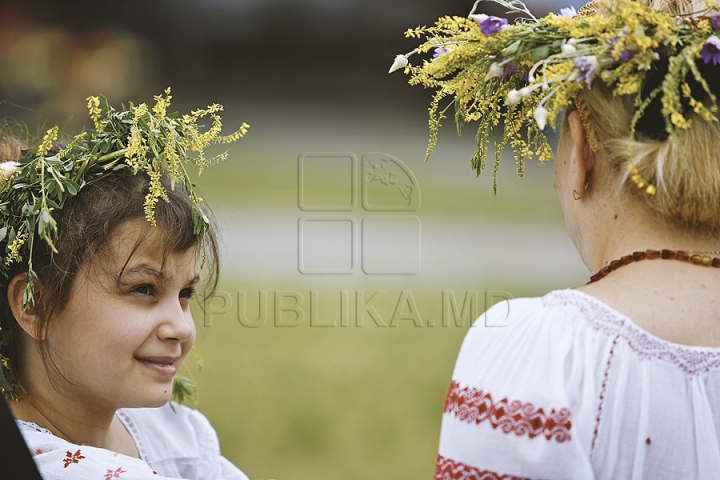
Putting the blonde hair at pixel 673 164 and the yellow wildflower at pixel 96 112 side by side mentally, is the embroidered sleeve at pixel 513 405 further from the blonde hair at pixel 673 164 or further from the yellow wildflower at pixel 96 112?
the yellow wildflower at pixel 96 112

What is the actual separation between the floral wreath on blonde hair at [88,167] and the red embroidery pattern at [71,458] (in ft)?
1.09

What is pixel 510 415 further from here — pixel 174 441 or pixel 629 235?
pixel 174 441

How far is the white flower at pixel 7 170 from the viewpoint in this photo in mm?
1846

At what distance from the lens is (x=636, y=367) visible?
125cm

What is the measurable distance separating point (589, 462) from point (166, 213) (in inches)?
46.0

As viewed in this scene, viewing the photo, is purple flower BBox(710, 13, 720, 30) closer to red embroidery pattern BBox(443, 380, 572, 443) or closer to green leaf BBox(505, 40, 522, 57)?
green leaf BBox(505, 40, 522, 57)

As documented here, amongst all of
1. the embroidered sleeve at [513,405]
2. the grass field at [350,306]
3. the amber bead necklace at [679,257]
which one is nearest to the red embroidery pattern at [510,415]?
the embroidered sleeve at [513,405]

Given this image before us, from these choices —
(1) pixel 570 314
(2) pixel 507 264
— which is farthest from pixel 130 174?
(2) pixel 507 264

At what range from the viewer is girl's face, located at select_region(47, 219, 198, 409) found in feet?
5.85

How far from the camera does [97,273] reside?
5.96 feet

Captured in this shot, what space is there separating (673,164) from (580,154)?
190 millimetres

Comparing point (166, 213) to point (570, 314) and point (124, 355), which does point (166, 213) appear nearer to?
point (124, 355)

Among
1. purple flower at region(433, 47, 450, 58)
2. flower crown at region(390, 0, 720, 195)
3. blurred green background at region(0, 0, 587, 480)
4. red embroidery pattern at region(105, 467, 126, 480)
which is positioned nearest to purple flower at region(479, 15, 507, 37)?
flower crown at region(390, 0, 720, 195)

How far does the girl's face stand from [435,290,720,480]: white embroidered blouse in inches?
32.9
